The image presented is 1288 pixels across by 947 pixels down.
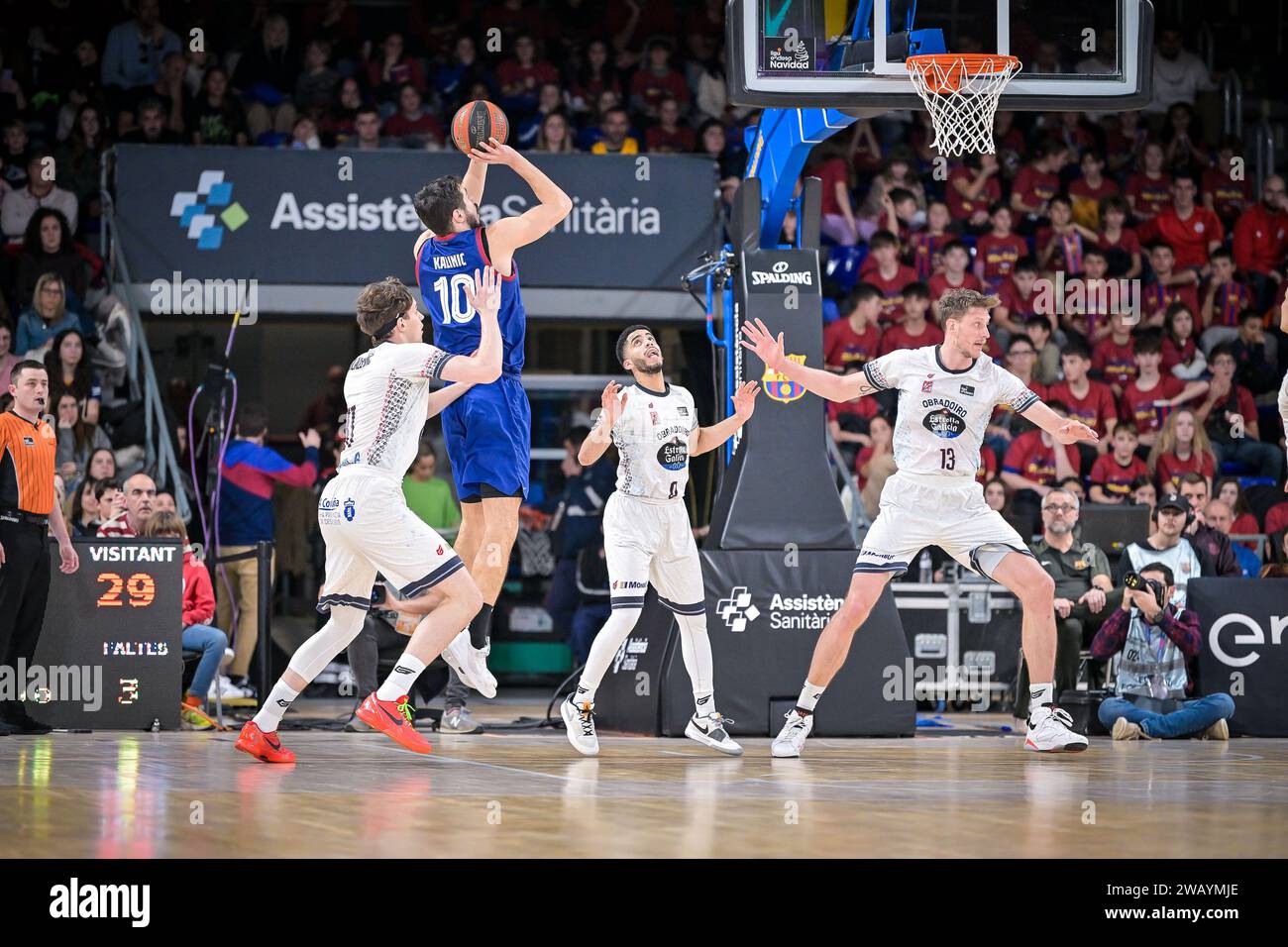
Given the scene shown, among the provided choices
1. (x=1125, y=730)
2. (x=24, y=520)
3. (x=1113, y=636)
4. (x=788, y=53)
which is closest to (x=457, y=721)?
(x=24, y=520)

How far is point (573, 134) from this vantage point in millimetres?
17469

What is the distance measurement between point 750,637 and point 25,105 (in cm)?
1042

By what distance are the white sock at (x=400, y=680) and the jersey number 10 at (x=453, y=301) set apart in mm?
2210

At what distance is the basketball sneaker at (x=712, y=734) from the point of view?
9055 millimetres

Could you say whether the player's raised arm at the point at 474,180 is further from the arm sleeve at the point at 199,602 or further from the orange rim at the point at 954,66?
the arm sleeve at the point at 199,602

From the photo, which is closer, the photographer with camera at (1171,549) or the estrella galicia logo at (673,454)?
the estrella galicia logo at (673,454)

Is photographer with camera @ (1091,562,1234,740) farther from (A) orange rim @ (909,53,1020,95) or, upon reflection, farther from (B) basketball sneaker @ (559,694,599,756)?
(B) basketball sneaker @ (559,694,599,756)

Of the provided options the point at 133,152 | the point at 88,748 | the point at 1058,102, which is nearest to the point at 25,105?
the point at 133,152

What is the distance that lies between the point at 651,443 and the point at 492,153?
1857 millimetres

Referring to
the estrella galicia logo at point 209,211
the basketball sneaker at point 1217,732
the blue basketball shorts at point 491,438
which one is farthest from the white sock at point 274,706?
the estrella galicia logo at point 209,211

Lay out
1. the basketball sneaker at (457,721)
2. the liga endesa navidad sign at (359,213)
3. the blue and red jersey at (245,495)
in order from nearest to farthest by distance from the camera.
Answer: the basketball sneaker at (457,721), the blue and red jersey at (245,495), the liga endesa navidad sign at (359,213)

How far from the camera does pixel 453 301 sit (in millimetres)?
9492

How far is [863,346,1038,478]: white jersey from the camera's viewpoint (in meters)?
9.30
